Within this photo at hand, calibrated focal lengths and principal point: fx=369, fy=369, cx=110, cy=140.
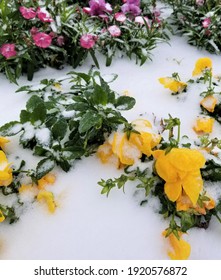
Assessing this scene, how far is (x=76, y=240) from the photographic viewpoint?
1.42 meters

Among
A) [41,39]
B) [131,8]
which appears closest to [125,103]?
[41,39]

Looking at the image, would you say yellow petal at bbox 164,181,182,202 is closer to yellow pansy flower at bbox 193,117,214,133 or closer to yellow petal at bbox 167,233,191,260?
yellow petal at bbox 167,233,191,260

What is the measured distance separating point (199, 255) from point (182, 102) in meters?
0.92

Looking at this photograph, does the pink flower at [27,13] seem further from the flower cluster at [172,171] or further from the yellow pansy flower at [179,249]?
the yellow pansy flower at [179,249]

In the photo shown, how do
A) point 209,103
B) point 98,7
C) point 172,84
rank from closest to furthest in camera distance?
point 209,103 → point 172,84 → point 98,7

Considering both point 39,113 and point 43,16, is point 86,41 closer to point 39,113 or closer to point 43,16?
point 43,16

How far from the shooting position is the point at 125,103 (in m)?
1.63

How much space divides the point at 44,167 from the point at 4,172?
0.16 m

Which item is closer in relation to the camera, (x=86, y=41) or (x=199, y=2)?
(x=86, y=41)

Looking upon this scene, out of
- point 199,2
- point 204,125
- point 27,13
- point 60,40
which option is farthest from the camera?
point 199,2

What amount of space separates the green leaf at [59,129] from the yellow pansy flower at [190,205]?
560mm

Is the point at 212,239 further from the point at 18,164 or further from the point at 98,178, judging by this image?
the point at 18,164

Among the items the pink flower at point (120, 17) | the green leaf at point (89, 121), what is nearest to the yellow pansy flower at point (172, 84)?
the pink flower at point (120, 17)

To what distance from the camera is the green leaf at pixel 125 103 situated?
1622 millimetres
